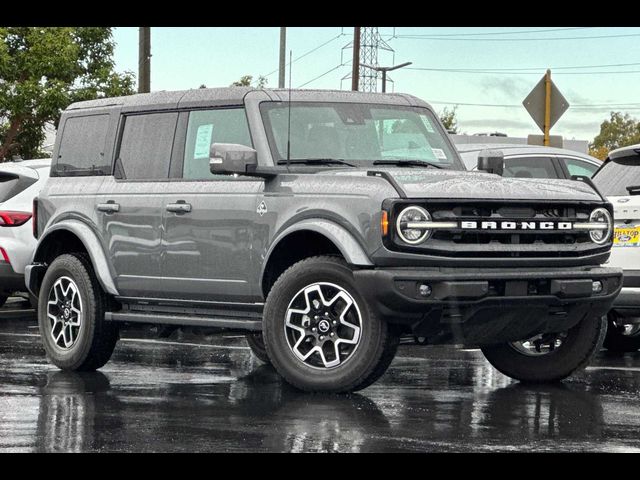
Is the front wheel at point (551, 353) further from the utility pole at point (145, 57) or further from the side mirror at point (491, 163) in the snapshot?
the utility pole at point (145, 57)

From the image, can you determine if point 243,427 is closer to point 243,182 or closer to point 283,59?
point 243,182

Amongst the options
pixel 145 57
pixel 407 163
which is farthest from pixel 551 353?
pixel 145 57

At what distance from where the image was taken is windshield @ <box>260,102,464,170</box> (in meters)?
10.3

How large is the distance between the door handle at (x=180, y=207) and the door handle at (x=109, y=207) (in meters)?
0.63

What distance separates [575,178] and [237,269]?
2.43 metres

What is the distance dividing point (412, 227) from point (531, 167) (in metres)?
6.96

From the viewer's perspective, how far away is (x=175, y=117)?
11.0m

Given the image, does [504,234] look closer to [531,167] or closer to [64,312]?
[64,312]

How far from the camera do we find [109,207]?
36.3ft

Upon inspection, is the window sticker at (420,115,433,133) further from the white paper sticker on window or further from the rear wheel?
the rear wheel

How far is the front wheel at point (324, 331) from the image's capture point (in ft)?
29.9
